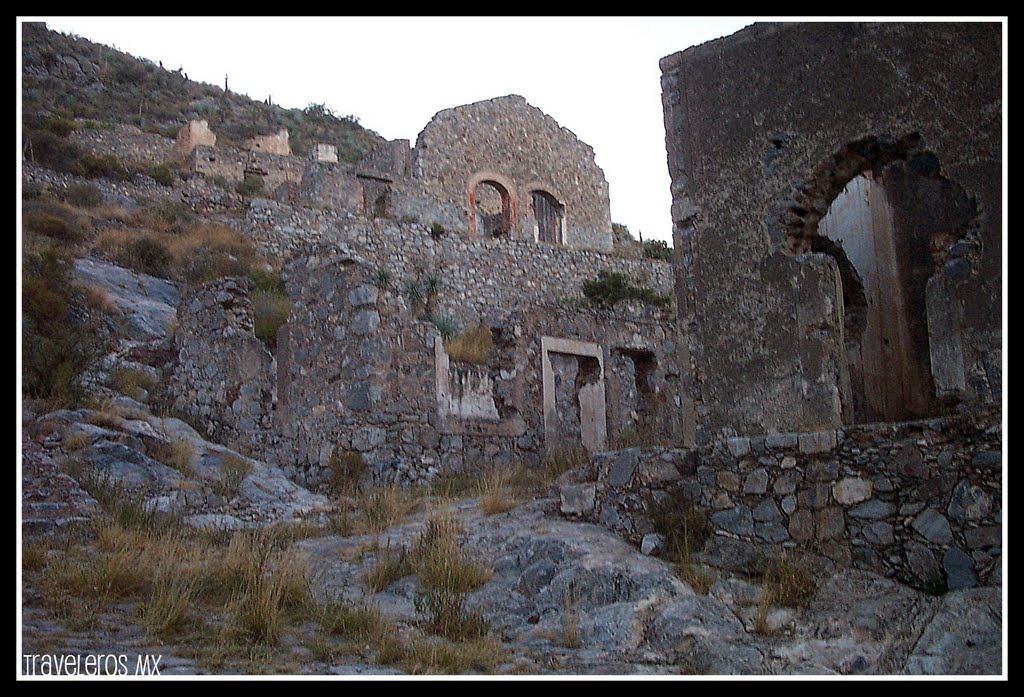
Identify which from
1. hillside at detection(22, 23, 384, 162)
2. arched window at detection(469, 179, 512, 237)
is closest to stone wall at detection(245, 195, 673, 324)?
arched window at detection(469, 179, 512, 237)

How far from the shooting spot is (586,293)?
2283cm

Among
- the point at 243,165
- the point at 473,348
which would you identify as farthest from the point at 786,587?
the point at 243,165

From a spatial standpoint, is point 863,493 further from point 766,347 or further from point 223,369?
point 223,369

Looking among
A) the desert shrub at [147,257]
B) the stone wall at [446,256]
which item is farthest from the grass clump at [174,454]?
the stone wall at [446,256]

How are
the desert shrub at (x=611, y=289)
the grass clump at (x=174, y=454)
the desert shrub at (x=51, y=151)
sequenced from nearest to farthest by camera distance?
the grass clump at (x=174, y=454), the desert shrub at (x=611, y=289), the desert shrub at (x=51, y=151)

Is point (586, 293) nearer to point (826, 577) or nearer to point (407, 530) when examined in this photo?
point (407, 530)

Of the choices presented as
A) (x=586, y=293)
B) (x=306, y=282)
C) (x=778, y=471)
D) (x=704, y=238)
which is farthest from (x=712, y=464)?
(x=586, y=293)

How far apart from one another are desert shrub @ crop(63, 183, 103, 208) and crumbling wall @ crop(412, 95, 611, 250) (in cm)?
805

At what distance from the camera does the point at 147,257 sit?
17844 mm

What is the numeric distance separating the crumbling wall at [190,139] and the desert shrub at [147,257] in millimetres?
14085

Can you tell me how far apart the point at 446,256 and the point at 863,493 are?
16651mm

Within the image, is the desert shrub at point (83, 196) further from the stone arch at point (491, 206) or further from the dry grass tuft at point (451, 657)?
the dry grass tuft at point (451, 657)

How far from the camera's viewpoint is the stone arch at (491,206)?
2730cm

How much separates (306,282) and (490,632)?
7343 millimetres
